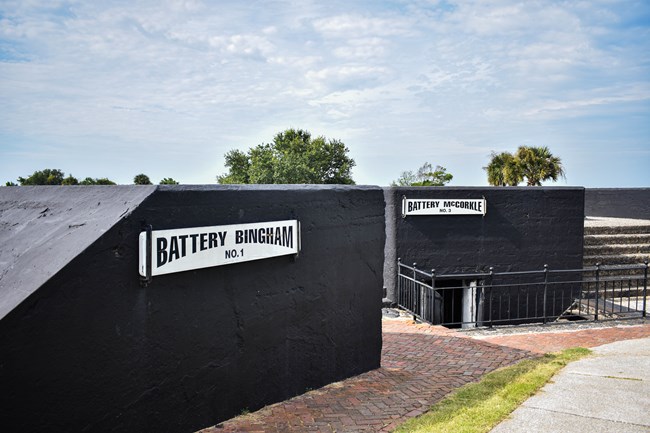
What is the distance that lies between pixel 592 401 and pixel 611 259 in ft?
37.9

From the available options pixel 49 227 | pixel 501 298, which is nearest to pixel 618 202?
pixel 501 298

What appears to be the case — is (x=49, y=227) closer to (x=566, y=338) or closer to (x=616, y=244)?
(x=566, y=338)

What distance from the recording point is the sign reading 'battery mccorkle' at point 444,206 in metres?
13.7

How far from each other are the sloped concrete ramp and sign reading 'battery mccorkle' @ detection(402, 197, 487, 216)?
9303mm

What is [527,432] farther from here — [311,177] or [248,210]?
[311,177]

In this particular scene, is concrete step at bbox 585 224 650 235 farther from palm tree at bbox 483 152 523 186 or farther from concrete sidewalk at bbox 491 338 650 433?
palm tree at bbox 483 152 523 186

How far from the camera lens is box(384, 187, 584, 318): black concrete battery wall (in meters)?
13.8

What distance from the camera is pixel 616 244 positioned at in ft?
57.0

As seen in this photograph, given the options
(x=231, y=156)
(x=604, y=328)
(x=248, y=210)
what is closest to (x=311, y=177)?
(x=231, y=156)

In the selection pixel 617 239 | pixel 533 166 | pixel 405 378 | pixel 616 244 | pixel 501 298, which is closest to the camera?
pixel 405 378

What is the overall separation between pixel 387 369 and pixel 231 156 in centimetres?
7083

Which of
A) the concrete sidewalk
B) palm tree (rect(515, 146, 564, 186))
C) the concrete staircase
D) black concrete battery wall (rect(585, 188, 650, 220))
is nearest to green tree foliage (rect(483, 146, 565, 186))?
palm tree (rect(515, 146, 564, 186))

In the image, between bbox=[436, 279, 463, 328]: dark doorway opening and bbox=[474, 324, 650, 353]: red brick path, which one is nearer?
bbox=[474, 324, 650, 353]: red brick path

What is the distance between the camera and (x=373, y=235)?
25.3 ft
